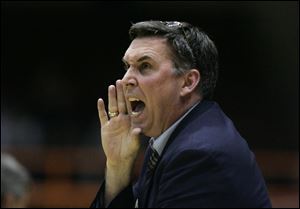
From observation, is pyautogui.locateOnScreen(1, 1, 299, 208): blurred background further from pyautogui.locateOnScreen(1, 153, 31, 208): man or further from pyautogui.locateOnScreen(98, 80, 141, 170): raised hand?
pyautogui.locateOnScreen(98, 80, 141, 170): raised hand

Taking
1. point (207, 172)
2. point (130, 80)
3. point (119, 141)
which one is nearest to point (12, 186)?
point (119, 141)

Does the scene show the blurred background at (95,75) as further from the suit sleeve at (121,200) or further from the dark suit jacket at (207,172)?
the dark suit jacket at (207,172)

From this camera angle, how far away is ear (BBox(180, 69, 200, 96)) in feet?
6.38

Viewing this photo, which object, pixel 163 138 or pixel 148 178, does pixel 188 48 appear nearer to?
pixel 163 138

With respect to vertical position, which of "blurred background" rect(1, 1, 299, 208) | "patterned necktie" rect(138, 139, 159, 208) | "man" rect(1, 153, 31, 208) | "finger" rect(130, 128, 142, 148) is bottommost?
"blurred background" rect(1, 1, 299, 208)

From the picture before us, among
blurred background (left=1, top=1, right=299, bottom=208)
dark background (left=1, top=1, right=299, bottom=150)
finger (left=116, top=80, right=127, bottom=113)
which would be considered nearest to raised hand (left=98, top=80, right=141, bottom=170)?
finger (left=116, top=80, right=127, bottom=113)

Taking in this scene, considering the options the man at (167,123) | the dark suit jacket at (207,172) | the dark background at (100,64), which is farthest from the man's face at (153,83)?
the dark background at (100,64)

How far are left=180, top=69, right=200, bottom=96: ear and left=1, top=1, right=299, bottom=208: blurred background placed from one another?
172 inches

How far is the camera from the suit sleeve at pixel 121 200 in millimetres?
1910

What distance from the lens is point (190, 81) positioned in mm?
1954

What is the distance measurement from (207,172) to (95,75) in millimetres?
6706

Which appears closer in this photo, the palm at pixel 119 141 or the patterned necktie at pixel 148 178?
the patterned necktie at pixel 148 178

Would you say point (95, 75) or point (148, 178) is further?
point (95, 75)

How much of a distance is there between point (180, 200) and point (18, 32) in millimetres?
7155
